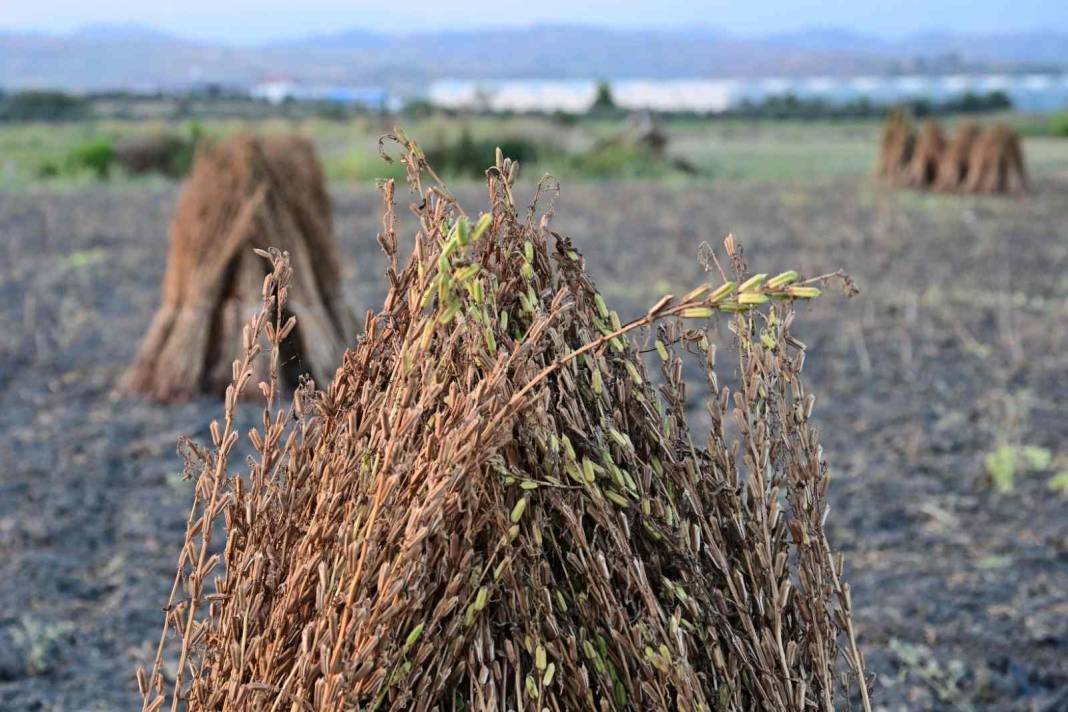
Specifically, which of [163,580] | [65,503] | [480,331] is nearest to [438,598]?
[480,331]

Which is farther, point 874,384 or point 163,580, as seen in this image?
point 874,384

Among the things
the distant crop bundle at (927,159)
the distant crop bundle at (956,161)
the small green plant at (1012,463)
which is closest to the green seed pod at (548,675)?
the small green plant at (1012,463)

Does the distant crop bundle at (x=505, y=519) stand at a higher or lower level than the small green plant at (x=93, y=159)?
higher

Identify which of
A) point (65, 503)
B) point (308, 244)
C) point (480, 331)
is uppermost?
point (480, 331)

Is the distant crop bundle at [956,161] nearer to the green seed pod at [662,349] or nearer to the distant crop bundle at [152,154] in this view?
the distant crop bundle at [152,154]

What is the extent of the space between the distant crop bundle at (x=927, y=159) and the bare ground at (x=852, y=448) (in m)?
6.11

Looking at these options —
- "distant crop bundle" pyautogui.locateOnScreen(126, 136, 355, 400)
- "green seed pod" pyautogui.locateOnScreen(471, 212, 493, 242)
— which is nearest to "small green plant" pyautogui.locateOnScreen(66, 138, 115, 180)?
"distant crop bundle" pyautogui.locateOnScreen(126, 136, 355, 400)

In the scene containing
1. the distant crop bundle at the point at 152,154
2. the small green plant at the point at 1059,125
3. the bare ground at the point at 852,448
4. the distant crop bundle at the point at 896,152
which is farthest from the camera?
the small green plant at the point at 1059,125

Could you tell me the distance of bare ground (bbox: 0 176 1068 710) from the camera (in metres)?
3.99

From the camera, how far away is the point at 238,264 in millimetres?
6676

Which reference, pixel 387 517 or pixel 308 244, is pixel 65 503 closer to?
pixel 308 244

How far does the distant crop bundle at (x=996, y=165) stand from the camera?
1881cm

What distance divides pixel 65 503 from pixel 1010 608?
12.6 ft

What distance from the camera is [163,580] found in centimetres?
457
